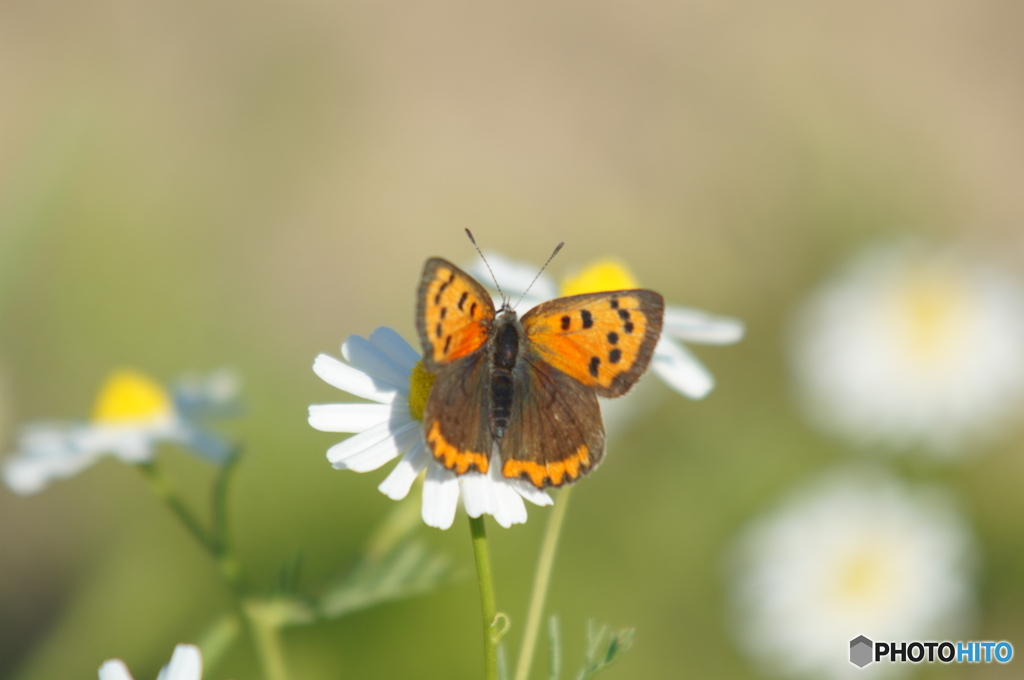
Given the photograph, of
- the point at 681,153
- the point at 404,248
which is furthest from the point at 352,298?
the point at 681,153

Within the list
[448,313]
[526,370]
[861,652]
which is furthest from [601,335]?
[861,652]

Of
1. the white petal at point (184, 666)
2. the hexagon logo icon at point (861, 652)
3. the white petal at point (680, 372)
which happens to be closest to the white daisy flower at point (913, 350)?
the hexagon logo icon at point (861, 652)

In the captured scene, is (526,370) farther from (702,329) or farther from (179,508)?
(179,508)

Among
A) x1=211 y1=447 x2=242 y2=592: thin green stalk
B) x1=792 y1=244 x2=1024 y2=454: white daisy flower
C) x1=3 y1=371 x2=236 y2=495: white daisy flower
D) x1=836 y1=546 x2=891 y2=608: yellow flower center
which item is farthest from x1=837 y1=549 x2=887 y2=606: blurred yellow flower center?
x1=211 y1=447 x2=242 y2=592: thin green stalk

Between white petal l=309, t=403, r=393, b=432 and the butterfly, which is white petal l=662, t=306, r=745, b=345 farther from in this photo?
white petal l=309, t=403, r=393, b=432

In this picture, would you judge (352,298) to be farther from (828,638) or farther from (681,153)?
(828,638)

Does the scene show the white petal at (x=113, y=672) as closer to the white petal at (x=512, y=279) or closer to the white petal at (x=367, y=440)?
the white petal at (x=367, y=440)
